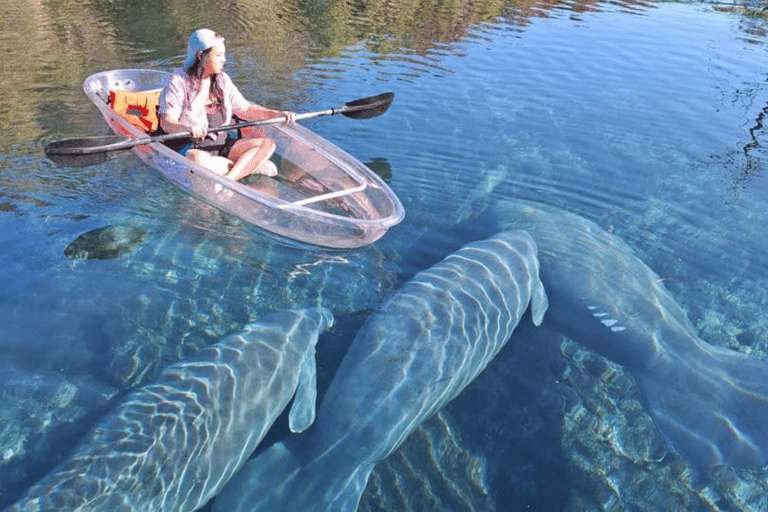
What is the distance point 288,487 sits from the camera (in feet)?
14.5

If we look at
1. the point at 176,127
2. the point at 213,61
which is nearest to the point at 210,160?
the point at 176,127

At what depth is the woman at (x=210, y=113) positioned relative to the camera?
7965 millimetres

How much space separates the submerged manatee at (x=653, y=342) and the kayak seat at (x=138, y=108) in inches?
202

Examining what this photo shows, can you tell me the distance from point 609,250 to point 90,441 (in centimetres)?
575

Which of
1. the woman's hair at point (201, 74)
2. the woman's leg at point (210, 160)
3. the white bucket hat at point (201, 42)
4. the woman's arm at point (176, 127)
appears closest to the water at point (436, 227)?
the woman's leg at point (210, 160)

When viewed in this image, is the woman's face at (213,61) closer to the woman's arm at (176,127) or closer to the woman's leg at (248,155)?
the woman's arm at (176,127)

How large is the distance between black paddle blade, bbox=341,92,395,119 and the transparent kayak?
1038 mm

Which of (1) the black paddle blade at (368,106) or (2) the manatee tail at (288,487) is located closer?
(2) the manatee tail at (288,487)

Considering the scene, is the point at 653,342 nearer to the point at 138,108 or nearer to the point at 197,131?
the point at 197,131

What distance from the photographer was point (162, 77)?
1100 cm

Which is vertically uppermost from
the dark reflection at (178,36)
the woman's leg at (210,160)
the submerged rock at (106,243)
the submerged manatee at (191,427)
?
the woman's leg at (210,160)

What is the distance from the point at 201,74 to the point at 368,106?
9.32 ft

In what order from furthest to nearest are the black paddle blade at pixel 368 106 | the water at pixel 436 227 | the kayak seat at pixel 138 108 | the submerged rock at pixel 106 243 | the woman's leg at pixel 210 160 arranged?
the black paddle blade at pixel 368 106 → the kayak seat at pixel 138 108 → the woman's leg at pixel 210 160 → the submerged rock at pixel 106 243 → the water at pixel 436 227

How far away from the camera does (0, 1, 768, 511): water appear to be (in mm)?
5180
